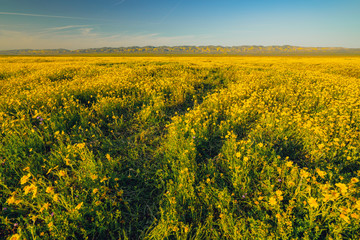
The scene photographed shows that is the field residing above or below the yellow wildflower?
below

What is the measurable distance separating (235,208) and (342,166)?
6.98ft

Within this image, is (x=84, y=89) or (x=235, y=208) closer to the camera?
(x=235, y=208)

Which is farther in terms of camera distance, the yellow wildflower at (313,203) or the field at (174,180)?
the field at (174,180)

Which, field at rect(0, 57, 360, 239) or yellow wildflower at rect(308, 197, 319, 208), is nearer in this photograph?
yellow wildflower at rect(308, 197, 319, 208)

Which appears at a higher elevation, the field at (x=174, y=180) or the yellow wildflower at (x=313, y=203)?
Answer: the yellow wildflower at (x=313, y=203)

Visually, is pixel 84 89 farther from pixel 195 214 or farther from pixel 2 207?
pixel 195 214

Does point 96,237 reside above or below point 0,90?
below

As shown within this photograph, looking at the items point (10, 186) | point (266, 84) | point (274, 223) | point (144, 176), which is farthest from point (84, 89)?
point (266, 84)

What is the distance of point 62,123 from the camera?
12.0ft

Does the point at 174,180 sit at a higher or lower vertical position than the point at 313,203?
lower

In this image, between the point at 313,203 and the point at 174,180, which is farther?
the point at 174,180

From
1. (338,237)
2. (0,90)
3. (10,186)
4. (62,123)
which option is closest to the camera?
(338,237)

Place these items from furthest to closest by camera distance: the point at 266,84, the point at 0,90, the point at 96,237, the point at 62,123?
the point at 266,84 < the point at 0,90 < the point at 62,123 < the point at 96,237

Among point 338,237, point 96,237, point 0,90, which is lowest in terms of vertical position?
point 96,237
